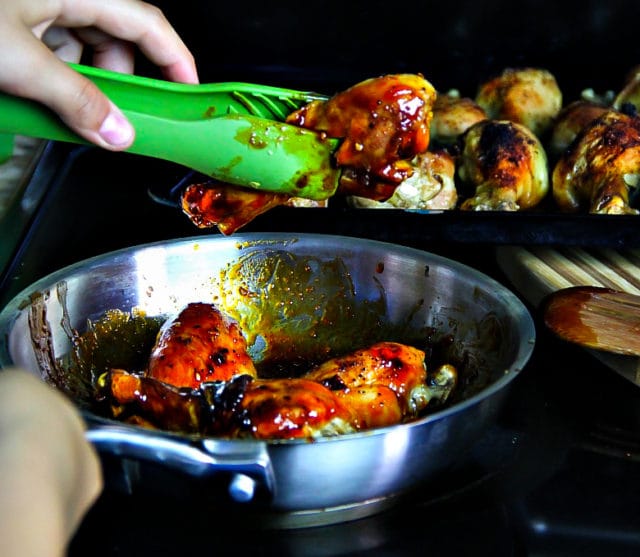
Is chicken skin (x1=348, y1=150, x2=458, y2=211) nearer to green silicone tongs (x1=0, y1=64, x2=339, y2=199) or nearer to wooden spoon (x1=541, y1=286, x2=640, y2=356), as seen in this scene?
wooden spoon (x1=541, y1=286, x2=640, y2=356)

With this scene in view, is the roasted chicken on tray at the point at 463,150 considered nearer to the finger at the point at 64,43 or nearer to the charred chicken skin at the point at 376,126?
the charred chicken skin at the point at 376,126

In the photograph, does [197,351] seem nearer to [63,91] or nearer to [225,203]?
[225,203]

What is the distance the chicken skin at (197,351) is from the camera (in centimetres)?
127

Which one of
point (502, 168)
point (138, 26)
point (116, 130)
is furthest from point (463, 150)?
point (116, 130)

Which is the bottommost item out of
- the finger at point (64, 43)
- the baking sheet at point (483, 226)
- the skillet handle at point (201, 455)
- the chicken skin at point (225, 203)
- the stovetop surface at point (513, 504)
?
the stovetop surface at point (513, 504)

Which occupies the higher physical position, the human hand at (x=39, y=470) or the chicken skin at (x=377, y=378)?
the human hand at (x=39, y=470)

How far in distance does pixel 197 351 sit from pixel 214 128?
0.34 meters

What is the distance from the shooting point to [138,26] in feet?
5.21

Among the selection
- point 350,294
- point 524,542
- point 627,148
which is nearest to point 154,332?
Answer: point 350,294

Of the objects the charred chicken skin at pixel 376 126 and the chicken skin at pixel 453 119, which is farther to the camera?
the chicken skin at pixel 453 119

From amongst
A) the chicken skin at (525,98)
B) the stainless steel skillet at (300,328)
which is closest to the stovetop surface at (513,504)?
the stainless steel skillet at (300,328)

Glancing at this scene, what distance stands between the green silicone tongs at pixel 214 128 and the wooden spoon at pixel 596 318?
1.59 ft

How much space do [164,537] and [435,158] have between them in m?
1.28

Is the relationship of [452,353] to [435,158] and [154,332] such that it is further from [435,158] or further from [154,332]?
[435,158]
